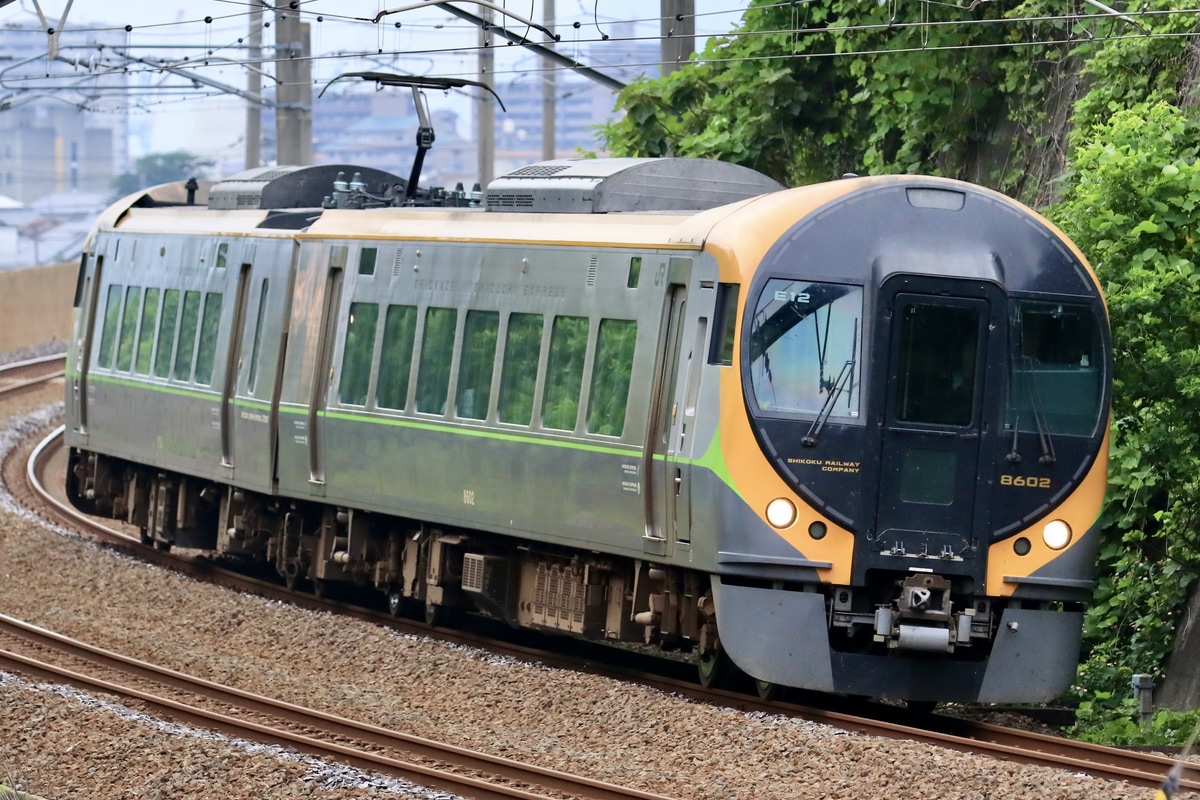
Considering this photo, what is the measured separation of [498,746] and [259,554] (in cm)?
747

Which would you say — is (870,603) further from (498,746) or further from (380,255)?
(380,255)

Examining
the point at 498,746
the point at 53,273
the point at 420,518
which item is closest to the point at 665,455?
the point at 498,746

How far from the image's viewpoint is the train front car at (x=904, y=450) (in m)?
10.1

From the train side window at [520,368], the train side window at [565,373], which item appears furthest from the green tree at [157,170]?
the train side window at [565,373]

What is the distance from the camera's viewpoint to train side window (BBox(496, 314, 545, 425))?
40.0ft

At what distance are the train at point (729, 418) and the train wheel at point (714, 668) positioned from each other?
0.08ft

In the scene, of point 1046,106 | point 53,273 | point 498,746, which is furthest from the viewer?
point 53,273

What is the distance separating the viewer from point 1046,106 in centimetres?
1572

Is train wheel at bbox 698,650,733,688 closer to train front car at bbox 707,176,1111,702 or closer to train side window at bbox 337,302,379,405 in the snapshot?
train front car at bbox 707,176,1111,702

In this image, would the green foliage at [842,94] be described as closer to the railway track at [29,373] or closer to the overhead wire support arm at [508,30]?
the overhead wire support arm at [508,30]

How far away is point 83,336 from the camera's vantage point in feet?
63.7

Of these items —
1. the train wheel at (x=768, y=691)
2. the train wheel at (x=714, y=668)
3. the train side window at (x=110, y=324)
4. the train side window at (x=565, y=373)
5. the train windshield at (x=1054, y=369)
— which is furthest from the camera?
the train side window at (x=110, y=324)

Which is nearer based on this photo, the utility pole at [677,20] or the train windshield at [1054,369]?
the train windshield at [1054,369]

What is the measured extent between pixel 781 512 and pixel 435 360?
3947mm
